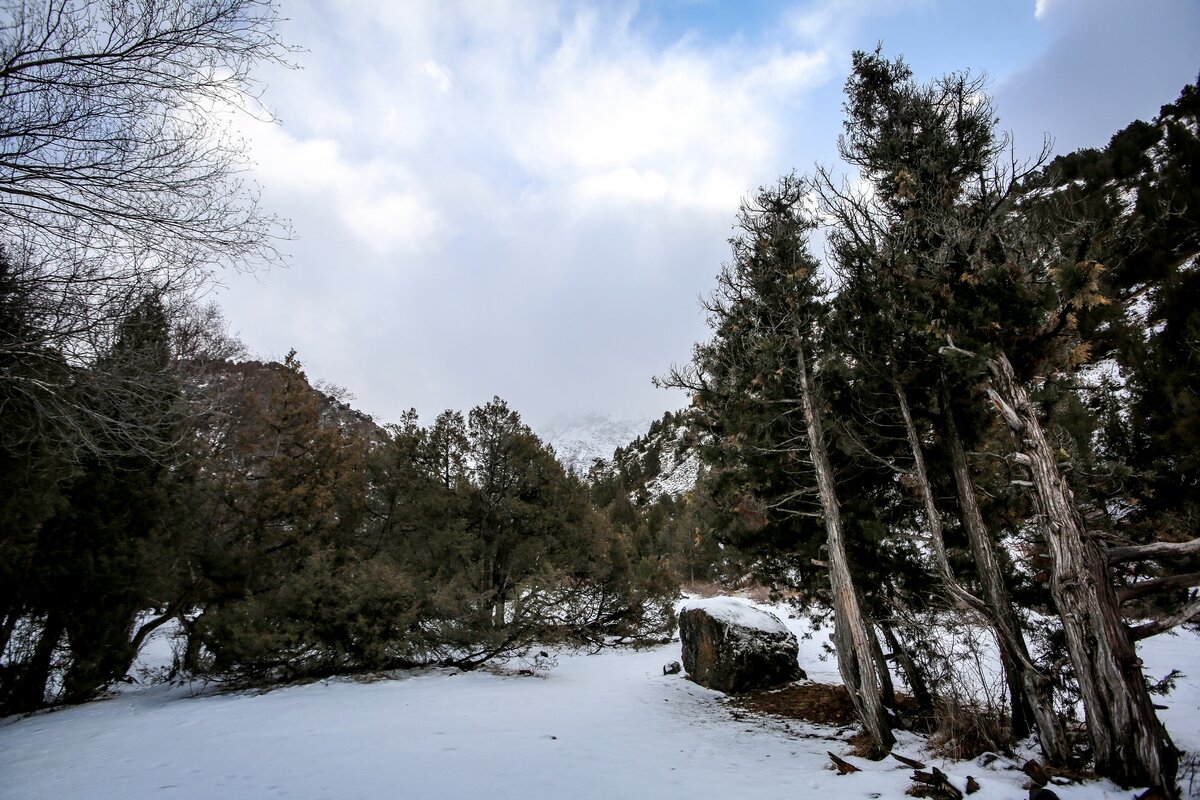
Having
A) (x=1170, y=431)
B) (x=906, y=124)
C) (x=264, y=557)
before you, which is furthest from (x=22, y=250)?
(x=1170, y=431)

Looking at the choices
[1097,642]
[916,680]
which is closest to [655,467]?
[916,680]

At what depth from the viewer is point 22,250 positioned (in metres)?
4.64

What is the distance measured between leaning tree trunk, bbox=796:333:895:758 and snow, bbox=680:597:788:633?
12.8ft

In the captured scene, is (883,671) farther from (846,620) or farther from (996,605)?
(996,605)

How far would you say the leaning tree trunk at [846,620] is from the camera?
6.05 m

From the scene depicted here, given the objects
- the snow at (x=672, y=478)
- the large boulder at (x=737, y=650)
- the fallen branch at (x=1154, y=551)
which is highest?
the snow at (x=672, y=478)

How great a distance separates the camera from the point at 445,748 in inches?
216

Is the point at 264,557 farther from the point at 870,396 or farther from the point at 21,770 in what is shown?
the point at 870,396

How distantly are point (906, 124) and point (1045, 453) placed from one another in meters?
5.50

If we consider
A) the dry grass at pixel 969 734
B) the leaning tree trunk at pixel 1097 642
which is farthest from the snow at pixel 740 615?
the leaning tree trunk at pixel 1097 642

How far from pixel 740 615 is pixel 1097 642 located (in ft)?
24.0

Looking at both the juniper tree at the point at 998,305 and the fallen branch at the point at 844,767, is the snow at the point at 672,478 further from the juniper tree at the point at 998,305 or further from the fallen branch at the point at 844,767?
the fallen branch at the point at 844,767

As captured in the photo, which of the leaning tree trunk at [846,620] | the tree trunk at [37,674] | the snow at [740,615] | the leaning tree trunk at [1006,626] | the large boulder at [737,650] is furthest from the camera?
the snow at [740,615]

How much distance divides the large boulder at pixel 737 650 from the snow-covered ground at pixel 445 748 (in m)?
1.33
